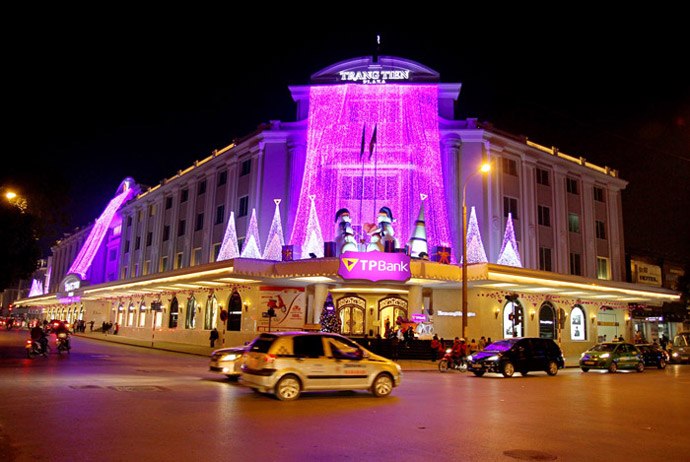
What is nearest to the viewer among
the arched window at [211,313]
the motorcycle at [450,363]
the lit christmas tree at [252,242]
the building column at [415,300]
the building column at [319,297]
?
the motorcycle at [450,363]

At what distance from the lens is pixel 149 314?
5250 cm

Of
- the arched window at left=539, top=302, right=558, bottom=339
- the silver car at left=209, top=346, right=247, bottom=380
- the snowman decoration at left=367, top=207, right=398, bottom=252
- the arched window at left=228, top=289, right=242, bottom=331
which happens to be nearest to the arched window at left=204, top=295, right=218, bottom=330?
the arched window at left=228, top=289, right=242, bottom=331

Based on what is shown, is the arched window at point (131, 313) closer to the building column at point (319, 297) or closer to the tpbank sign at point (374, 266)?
the building column at point (319, 297)

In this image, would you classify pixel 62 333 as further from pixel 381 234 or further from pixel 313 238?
pixel 381 234

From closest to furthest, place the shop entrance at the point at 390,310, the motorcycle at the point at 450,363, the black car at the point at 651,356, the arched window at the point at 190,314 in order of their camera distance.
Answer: the motorcycle at the point at 450,363, the black car at the point at 651,356, the shop entrance at the point at 390,310, the arched window at the point at 190,314

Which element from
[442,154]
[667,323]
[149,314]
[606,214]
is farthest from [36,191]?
[667,323]

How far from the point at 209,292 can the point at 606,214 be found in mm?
32759

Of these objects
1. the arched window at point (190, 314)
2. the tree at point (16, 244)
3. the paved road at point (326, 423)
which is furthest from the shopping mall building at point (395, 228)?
the paved road at point (326, 423)

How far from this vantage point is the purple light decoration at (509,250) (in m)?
37.2

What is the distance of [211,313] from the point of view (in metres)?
41.3

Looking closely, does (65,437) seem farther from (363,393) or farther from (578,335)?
(578,335)

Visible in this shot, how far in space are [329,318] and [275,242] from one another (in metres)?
6.62

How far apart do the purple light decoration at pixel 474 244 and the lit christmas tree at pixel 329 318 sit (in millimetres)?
9210

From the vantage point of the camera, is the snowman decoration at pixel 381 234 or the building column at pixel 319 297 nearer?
the snowman decoration at pixel 381 234
